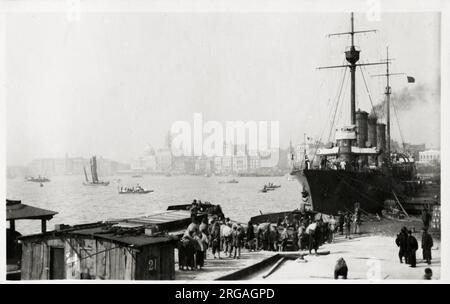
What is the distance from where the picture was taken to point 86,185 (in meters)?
9.75

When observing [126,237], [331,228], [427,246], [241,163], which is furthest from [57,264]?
[427,246]

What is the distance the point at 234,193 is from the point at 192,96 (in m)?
2.45

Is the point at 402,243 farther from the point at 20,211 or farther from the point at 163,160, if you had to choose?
the point at 20,211

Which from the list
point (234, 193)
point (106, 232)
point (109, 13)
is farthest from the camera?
point (234, 193)

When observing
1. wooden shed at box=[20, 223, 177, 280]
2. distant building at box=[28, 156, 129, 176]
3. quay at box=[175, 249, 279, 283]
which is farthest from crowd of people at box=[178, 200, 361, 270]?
distant building at box=[28, 156, 129, 176]

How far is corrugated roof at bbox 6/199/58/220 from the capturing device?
8.39 metres

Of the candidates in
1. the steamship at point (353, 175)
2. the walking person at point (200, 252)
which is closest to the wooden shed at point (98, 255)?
the walking person at point (200, 252)

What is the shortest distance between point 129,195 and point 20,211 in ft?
8.03

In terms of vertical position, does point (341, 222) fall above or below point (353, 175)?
below

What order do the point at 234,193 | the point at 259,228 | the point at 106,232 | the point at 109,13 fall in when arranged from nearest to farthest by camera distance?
the point at 106,232, the point at 109,13, the point at 259,228, the point at 234,193

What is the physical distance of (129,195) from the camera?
408 inches
